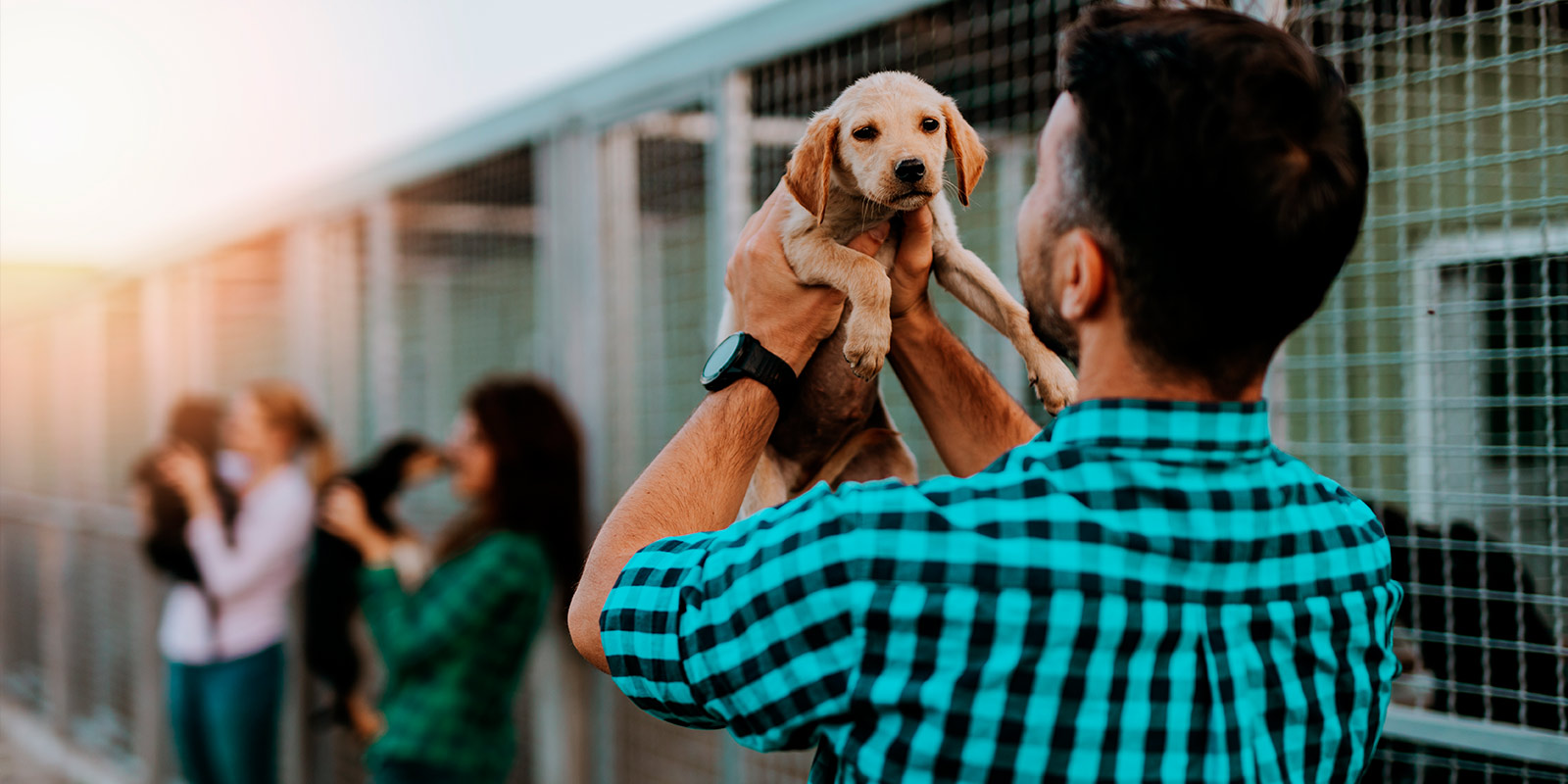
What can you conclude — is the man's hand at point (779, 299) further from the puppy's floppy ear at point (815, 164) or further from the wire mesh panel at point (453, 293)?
the wire mesh panel at point (453, 293)

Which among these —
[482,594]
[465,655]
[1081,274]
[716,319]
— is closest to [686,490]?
[1081,274]

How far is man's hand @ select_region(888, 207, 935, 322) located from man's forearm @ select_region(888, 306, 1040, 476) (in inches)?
1.0

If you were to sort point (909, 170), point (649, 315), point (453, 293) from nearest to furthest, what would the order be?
point (909, 170) → point (649, 315) → point (453, 293)

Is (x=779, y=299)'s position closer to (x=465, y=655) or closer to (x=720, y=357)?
(x=720, y=357)

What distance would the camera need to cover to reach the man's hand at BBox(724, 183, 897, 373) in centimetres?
86

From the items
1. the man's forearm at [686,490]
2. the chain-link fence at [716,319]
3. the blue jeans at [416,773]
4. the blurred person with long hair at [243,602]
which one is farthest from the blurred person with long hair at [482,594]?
the man's forearm at [686,490]

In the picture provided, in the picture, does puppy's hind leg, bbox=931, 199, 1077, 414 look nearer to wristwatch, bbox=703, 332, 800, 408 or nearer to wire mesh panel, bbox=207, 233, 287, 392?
wristwatch, bbox=703, 332, 800, 408

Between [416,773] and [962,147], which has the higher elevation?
[962,147]

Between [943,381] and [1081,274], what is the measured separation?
0.83ft

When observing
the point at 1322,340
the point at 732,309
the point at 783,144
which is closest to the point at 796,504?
the point at 732,309

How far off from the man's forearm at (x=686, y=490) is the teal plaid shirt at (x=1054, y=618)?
0.32 feet

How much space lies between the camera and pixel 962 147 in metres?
0.73

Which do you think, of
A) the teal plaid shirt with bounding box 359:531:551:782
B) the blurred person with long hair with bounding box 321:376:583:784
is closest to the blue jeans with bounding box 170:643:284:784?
the blurred person with long hair with bounding box 321:376:583:784

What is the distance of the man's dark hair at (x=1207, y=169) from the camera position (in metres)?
0.71
